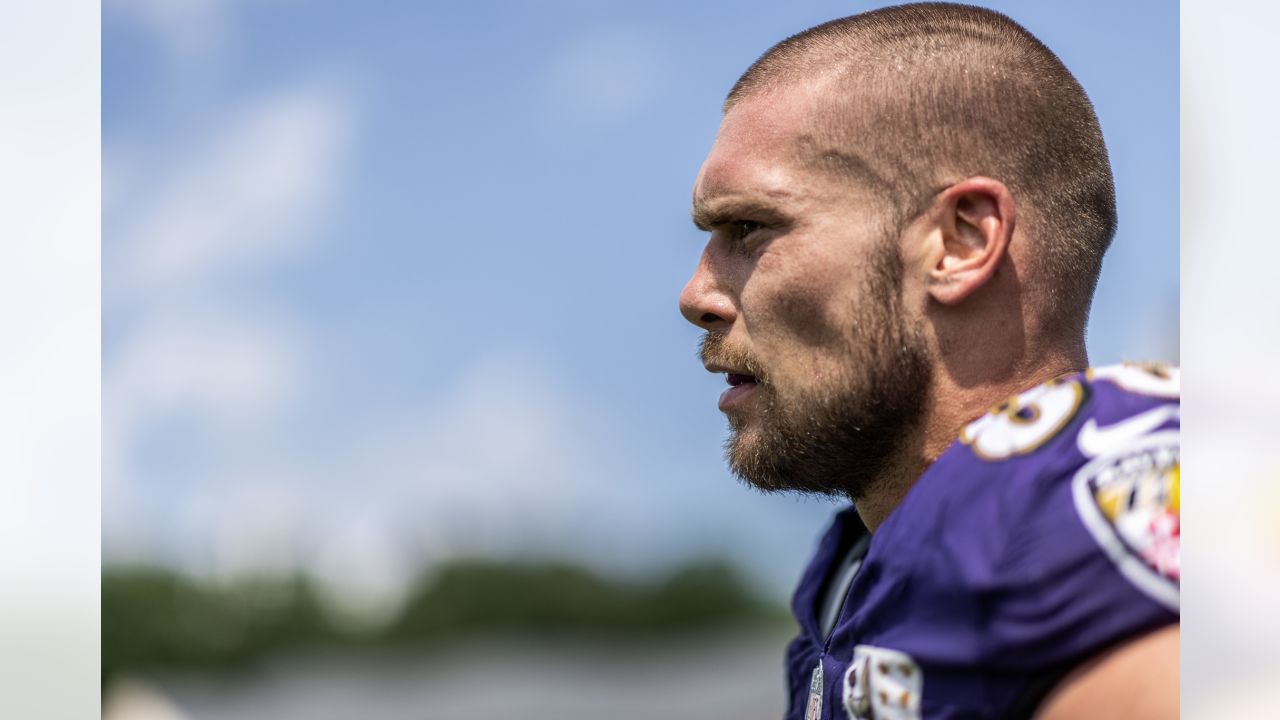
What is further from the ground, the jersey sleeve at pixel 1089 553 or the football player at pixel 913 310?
the football player at pixel 913 310

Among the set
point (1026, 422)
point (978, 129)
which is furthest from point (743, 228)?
point (1026, 422)

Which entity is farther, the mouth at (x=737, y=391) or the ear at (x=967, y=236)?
the mouth at (x=737, y=391)

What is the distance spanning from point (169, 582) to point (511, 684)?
8.57 feet

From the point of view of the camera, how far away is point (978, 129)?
105 centimetres

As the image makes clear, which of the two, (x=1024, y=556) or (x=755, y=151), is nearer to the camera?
(x=1024, y=556)

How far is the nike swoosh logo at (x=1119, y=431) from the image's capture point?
0.78 meters

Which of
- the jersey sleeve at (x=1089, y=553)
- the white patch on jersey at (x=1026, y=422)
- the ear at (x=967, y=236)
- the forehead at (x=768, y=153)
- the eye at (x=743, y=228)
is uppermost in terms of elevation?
the forehead at (x=768, y=153)

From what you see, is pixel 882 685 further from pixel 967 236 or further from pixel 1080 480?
pixel 967 236

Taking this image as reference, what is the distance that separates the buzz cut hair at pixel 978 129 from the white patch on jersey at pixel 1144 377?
0.17 meters

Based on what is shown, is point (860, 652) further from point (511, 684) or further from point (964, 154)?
point (511, 684)

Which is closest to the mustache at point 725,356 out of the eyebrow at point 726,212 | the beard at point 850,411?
the beard at point 850,411

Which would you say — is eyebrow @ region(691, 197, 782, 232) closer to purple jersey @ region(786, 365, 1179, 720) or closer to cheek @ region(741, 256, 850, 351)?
cheek @ region(741, 256, 850, 351)

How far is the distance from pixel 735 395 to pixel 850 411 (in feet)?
0.43

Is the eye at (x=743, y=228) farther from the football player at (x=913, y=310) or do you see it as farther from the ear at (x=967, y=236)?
the ear at (x=967, y=236)
